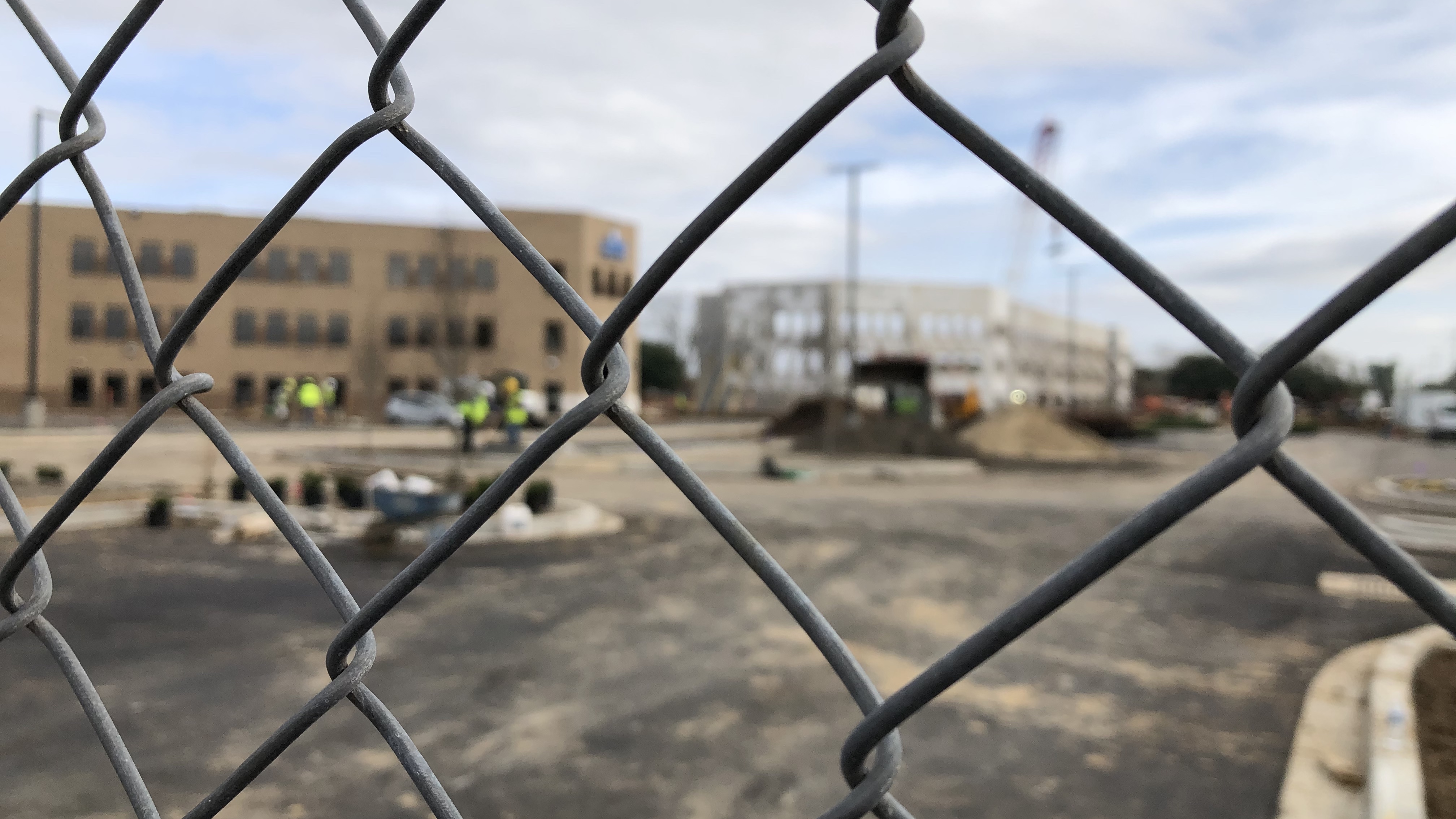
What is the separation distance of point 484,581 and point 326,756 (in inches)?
185

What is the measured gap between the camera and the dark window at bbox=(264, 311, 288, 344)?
1852 inches

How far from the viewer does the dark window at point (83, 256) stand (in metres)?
42.5

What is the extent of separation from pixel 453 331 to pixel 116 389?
16634 mm

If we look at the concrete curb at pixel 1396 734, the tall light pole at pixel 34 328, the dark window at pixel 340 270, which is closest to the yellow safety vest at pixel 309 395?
the tall light pole at pixel 34 328

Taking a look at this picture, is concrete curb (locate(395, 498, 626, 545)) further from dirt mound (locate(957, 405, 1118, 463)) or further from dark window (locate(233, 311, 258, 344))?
dark window (locate(233, 311, 258, 344))

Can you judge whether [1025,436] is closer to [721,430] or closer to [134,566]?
[721,430]

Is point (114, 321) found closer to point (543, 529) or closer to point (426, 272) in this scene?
point (426, 272)

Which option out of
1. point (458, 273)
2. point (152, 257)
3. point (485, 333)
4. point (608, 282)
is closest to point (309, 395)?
point (458, 273)

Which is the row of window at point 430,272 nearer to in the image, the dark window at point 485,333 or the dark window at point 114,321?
the dark window at point 485,333

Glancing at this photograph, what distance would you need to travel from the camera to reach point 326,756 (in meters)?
5.27

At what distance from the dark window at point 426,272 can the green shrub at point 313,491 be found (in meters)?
35.2

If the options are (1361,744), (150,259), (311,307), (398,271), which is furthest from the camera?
(398,271)

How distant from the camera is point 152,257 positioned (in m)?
43.3

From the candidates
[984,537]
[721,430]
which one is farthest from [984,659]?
[721,430]
